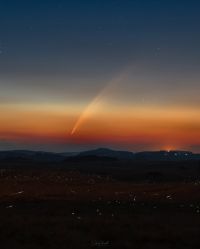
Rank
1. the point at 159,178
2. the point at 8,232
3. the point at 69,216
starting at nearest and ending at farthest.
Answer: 1. the point at 8,232
2. the point at 69,216
3. the point at 159,178

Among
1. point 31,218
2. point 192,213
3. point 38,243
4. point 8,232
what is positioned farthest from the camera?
point 192,213

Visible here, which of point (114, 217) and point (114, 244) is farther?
point (114, 217)

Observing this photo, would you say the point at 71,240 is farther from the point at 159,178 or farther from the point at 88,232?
the point at 159,178

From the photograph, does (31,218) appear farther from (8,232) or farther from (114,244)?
(114,244)

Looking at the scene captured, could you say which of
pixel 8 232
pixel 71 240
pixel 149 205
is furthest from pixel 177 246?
pixel 149 205

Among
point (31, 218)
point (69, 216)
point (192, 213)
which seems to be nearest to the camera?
point (31, 218)

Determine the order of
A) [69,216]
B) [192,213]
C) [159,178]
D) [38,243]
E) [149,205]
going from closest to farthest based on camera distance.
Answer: [38,243] < [69,216] < [192,213] < [149,205] < [159,178]

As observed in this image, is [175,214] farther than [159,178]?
No

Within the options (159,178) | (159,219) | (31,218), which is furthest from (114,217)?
(159,178)

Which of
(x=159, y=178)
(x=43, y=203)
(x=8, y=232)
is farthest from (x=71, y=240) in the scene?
(x=159, y=178)
